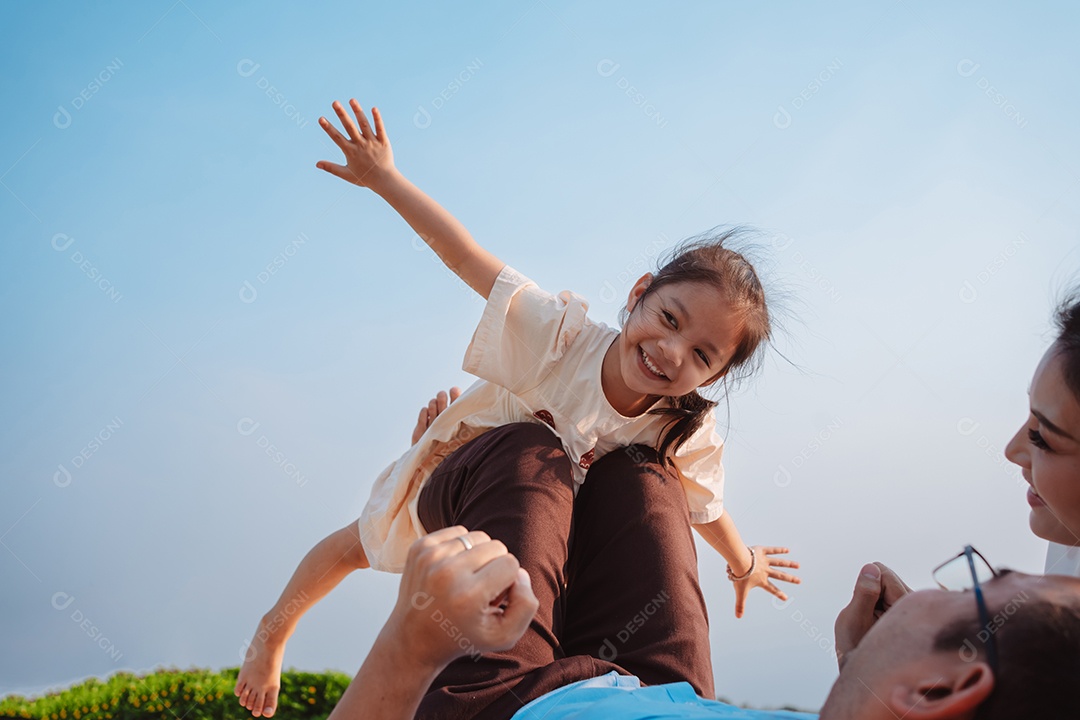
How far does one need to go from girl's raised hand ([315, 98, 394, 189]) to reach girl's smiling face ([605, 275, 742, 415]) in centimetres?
78

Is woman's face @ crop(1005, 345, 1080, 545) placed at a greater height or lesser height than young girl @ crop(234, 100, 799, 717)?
lesser

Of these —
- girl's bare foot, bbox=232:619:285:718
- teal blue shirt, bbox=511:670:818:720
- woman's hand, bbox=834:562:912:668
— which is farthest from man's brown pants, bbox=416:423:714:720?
girl's bare foot, bbox=232:619:285:718

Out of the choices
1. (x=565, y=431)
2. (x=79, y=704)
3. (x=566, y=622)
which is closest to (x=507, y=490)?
(x=566, y=622)

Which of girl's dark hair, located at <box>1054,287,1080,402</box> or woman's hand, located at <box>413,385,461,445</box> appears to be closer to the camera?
girl's dark hair, located at <box>1054,287,1080,402</box>

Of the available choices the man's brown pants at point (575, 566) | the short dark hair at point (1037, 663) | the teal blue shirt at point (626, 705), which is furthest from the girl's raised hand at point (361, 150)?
the short dark hair at point (1037, 663)

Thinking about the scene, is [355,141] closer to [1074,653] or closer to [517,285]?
[517,285]

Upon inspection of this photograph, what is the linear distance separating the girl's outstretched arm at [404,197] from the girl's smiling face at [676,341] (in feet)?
1.37

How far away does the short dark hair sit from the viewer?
86cm

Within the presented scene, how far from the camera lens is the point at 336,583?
2502mm

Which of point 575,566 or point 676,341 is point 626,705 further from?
point 676,341

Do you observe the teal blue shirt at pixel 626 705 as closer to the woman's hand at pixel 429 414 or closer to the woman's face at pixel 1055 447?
the woman's face at pixel 1055 447

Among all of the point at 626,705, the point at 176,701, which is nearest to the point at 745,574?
the point at 626,705

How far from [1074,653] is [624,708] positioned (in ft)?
1.69

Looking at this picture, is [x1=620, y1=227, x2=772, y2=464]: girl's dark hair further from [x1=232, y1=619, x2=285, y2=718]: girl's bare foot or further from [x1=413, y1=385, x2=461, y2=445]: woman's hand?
[x1=232, y1=619, x2=285, y2=718]: girl's bare foot
